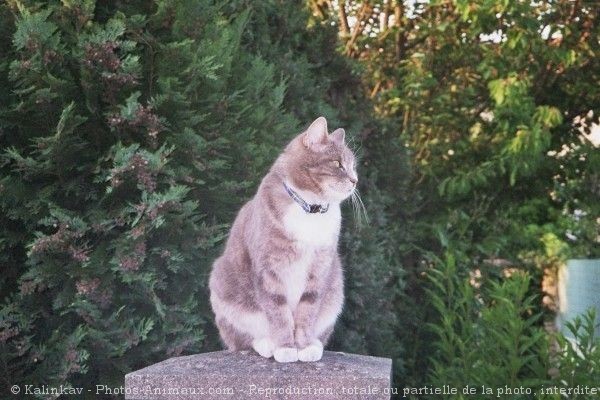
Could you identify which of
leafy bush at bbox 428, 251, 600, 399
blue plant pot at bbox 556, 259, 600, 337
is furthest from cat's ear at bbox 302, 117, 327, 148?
blue plant pot at bbox 556, 259, 600, 337

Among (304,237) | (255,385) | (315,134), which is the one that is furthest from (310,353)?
(315,134)

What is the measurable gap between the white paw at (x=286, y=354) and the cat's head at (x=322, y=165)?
520 mm

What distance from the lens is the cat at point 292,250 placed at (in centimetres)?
251

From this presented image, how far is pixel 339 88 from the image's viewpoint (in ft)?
17.4

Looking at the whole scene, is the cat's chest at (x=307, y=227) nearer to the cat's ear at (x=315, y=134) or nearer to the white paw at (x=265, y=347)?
the cat's ear at (x=315, y=134)

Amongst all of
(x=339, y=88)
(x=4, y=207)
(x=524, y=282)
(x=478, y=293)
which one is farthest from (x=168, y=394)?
(x=478, y=293)

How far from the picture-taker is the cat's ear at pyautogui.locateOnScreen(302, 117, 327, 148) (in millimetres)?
2578

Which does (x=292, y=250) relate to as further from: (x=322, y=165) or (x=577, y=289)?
(x=577, y=289)

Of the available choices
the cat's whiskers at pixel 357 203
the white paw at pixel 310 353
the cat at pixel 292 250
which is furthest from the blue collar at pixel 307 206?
the white paw at pixel 310 353

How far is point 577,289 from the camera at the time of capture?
5.69 meters

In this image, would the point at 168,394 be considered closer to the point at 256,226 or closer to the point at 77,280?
the point at 256,226

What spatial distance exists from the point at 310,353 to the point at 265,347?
17 centimetres

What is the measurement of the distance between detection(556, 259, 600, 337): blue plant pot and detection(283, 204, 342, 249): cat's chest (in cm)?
229

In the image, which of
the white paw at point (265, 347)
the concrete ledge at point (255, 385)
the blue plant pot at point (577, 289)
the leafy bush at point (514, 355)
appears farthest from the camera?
the blue plant pot at point (577, 289)
